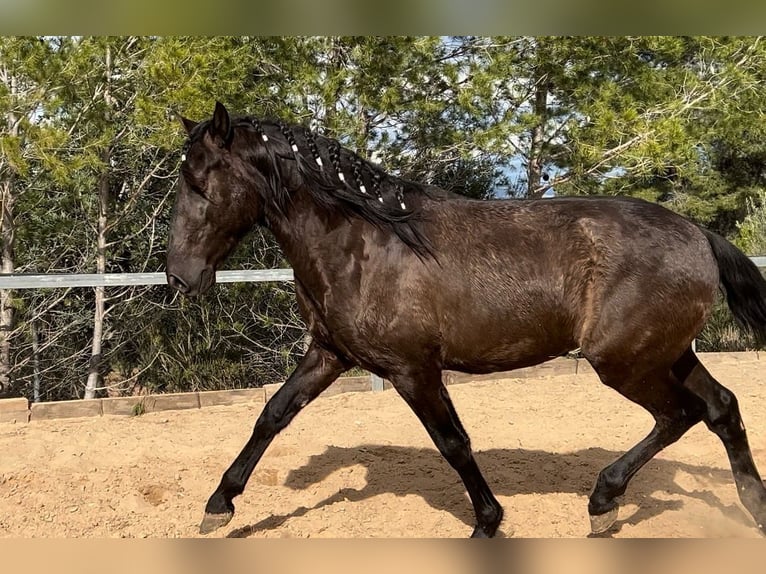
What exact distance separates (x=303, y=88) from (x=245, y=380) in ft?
11.6

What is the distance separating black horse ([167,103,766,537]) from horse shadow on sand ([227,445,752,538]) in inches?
34.7

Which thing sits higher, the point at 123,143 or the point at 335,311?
the point at 123,143

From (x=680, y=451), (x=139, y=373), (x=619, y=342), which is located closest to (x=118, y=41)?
(x=139, y=373)

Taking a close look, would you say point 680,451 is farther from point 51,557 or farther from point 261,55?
point 261,55

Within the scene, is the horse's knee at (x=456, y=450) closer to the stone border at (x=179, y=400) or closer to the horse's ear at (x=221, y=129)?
the horse's ear at (x=221, y=129)

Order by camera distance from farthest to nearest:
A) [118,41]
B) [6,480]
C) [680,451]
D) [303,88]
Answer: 1. [303,88]
2. [118,41]
3. [680,451]
4. [6,480]

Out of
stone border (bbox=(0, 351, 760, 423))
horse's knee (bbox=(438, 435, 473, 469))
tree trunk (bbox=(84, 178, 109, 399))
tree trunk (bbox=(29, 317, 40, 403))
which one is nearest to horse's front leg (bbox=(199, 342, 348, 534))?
horse's knee (bbox=(438, 435, 473, 469))

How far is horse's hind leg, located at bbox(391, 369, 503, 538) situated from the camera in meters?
3.12

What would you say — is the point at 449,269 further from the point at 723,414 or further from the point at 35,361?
the point at 35,361

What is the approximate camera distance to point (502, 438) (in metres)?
5.37

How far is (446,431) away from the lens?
126 inches

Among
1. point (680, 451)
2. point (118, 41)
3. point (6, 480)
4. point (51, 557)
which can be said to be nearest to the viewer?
point (51, 557)

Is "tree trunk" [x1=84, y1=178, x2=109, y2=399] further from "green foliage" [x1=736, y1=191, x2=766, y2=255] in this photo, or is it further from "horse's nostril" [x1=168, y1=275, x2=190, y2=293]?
"green foliage" [x1=736, y1=191, x2=766, y2=255]

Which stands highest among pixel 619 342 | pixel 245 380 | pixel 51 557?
pixel 51 557
